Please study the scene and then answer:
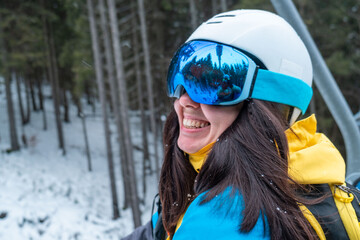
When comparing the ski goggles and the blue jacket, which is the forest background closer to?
the ski goggles

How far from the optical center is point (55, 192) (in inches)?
548

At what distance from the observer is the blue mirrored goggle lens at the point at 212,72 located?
4.12 ft

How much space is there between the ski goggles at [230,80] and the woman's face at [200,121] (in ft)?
0.14

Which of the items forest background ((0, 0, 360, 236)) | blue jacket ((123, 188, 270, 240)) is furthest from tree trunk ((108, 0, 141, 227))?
blue jacket ((123, 188, 270, 240))

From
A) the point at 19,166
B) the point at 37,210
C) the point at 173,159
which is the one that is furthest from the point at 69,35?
the point at 173,159

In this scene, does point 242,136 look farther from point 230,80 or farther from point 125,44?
point 125,44

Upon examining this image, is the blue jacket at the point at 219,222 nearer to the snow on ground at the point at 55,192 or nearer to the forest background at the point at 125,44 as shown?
the forest background at the point at 125,44

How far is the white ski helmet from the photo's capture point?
4.26 feet

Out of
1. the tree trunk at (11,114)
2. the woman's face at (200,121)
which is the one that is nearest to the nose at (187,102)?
the woman's face at (200,121)

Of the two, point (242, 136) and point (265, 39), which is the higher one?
point (265, 39)

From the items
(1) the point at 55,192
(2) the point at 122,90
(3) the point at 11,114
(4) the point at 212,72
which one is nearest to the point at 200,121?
(4) the point at 212,72

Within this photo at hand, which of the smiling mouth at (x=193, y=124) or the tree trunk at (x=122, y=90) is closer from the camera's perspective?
the smiling mouth at (x=193, y=124)

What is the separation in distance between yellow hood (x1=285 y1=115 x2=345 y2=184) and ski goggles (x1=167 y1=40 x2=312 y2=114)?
0.19 m

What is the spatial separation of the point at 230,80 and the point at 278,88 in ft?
0.71
